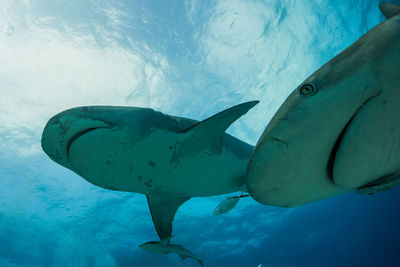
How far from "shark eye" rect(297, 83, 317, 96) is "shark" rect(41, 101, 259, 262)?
52.7 inches

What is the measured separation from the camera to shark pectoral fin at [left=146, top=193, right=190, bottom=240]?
3596 mm

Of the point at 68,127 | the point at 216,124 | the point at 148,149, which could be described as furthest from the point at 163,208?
the point at 68,127

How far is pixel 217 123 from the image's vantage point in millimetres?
2701

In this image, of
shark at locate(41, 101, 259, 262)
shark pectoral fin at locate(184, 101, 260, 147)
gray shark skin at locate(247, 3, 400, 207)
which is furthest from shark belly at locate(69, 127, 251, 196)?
gray shark skin at locate(247, 3, 400, 207)

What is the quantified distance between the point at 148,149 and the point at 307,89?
207cm

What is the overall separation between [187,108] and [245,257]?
25561 mm

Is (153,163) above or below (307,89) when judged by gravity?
below

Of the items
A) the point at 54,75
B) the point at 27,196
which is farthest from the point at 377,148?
the point at 27,196

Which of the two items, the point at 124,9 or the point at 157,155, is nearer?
the point at 157,155

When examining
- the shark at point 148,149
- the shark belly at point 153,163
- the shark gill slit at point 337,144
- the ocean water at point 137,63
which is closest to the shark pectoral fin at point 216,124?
the shark at point 148,149

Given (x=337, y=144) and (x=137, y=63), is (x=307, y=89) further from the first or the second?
(x=137, y=63)

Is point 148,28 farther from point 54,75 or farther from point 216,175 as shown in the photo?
point 216,175

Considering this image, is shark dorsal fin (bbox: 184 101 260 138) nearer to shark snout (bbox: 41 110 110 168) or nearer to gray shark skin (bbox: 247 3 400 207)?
shark snout (bbox: 41 110 110 168)

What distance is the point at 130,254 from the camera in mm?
24609
